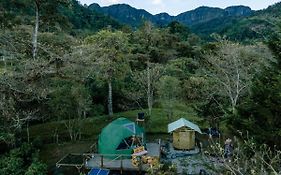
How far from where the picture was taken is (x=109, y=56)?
27.0m

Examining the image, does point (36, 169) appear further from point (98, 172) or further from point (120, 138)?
point (120, 138)

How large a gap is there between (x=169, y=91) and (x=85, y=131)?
7.10 metres

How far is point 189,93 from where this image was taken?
28094mm

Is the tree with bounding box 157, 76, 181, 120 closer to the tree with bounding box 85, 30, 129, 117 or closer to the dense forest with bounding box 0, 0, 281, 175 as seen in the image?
the dense forest with bounding box 0, 0, 281, 175

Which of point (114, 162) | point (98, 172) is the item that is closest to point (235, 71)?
point (114, 162)

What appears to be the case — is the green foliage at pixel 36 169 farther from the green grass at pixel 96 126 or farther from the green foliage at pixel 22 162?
the green grass at pixel 96 126

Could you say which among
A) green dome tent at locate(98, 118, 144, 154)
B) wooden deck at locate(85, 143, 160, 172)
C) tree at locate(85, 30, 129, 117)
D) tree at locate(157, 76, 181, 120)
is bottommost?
wooden deck at locate(85, 143, 160, 172)

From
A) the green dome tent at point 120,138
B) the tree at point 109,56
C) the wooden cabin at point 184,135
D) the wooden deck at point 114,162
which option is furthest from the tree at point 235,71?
the wooden deck at point 114,162

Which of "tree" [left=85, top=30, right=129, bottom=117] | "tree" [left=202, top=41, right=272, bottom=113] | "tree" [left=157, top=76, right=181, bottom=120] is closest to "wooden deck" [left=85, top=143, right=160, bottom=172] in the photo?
"tree" [left=202, top=41, right=272, bottom=113]

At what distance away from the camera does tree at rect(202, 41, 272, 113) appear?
22844 millimetres

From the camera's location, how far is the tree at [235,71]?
22844mm

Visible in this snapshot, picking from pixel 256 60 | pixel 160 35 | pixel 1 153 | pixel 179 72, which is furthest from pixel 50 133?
pixel 160 35

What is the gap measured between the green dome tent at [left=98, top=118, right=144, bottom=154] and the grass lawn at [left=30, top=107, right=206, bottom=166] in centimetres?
305

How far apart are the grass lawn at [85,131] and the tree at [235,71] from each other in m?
3.12
